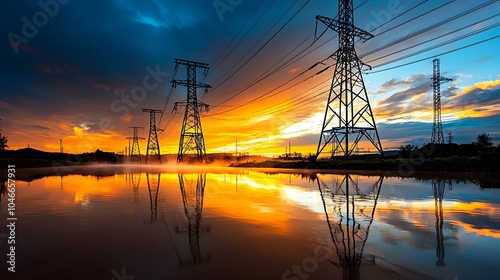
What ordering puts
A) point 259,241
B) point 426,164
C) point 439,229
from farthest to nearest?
point 426,164
point 439,229
point 259,241

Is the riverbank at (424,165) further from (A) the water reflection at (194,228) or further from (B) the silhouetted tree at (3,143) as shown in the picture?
(B) the silhouetted tree at (3,143)

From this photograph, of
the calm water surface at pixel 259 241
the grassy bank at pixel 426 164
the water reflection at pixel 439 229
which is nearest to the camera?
the calm water surface at pixel 259 241

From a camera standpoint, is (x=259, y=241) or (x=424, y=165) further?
(x=424, y=165)

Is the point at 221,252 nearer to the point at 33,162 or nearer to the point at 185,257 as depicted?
the point at 185,257

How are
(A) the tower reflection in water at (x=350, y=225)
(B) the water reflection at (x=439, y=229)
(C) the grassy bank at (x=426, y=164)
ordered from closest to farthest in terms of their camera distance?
(A) the tower reflection in water at (x=350, y=225), (B) the water reflection at (x=439, y=229), (C) the grassy bank at (x=426, y=164)

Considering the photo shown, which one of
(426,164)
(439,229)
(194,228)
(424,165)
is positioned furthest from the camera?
(424,165)

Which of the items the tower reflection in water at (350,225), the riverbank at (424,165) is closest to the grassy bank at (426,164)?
the riverbank at (424,165)

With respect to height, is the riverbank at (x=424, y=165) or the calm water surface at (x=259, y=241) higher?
the riverbank at (x=424, y=165)

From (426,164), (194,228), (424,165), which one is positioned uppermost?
(426,164)

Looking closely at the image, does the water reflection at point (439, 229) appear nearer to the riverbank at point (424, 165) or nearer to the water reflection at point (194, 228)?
the water reflection at point (194, 228)

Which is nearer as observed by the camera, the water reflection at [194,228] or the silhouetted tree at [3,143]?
the water reflection at [194,228]

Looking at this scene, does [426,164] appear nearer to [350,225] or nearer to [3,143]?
[350,225]

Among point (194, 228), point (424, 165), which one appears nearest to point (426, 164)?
point (424, 165)

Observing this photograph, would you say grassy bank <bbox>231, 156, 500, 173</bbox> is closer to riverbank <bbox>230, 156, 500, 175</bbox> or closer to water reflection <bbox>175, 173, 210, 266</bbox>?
riverbank <bbox>230, 156, 500, 175</bbox>
